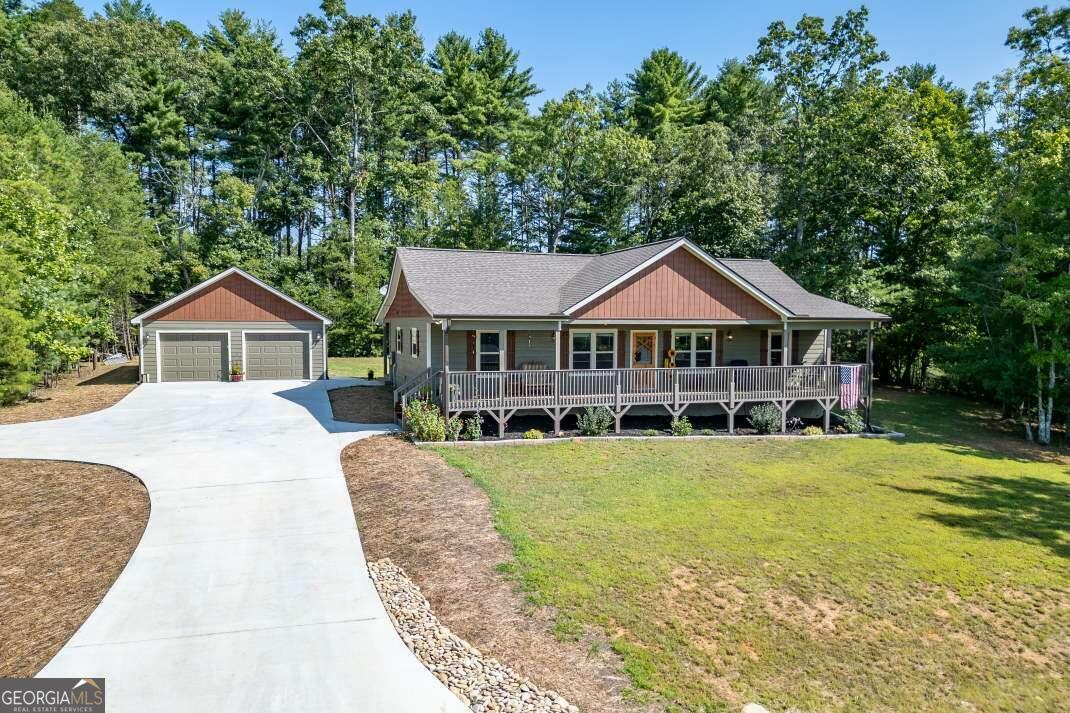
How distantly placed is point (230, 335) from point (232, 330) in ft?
0.77

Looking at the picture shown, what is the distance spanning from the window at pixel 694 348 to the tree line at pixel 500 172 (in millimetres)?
8744

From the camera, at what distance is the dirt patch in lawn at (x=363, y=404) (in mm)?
17344

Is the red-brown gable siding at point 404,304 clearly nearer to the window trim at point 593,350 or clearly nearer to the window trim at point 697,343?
the window trim at point 593,350

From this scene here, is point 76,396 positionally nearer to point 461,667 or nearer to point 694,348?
point 694,348

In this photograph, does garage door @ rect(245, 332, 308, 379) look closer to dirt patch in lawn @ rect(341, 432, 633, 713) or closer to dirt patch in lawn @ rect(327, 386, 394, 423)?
dirt patch in lawn @ rect(327, 386, 394, 423)

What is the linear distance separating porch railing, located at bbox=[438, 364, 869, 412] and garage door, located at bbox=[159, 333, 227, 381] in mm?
14657

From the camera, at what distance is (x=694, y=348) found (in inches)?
751

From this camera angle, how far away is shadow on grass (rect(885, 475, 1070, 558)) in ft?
31.0

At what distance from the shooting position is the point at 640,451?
14.2m

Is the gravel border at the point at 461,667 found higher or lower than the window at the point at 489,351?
lower

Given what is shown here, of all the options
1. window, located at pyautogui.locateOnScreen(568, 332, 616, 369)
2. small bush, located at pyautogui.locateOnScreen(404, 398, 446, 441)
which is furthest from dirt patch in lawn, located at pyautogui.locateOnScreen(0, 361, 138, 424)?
window, located at pyautogui.locateOnScreen(568, 332, 616, 369)

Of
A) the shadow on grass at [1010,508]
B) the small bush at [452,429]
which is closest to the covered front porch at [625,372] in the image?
the small bush at [452,429]

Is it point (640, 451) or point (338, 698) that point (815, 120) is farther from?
point (338, 698)

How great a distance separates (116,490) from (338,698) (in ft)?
25.9
